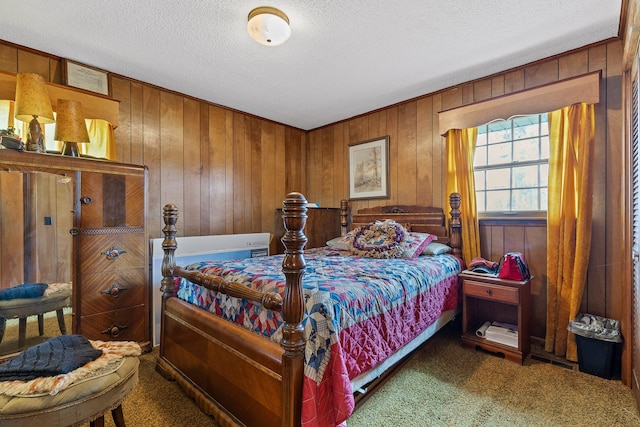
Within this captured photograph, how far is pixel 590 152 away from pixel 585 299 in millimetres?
1139

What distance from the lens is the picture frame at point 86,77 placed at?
8.12ft

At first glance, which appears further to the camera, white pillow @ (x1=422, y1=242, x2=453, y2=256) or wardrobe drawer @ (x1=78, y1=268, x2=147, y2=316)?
white pillow @ (x1=422, y1=242, x2=453, y2=256)

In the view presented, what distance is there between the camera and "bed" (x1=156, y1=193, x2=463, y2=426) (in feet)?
4.08

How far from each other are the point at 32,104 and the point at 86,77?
2.05ft

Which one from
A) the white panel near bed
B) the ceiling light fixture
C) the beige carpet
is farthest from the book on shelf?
the ceiling light fixture

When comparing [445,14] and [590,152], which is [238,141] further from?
[590,152]

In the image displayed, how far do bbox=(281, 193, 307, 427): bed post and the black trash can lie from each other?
2.09 meters

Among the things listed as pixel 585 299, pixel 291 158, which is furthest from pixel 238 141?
pixel 585 299

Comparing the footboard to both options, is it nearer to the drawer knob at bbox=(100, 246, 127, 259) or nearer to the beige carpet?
the beige carpet

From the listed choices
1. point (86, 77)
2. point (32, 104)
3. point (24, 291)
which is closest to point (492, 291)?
point (24, 291)

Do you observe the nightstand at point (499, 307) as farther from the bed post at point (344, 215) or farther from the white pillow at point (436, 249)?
the bed post at point (344, 215)

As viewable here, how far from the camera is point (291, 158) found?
171 inches

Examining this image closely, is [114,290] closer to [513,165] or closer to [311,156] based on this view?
[311,156]

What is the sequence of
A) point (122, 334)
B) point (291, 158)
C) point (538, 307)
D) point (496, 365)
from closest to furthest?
1. point (496, 365)
2. point (122, 334)
3. point (538, 307)
4. point (291, 158)
